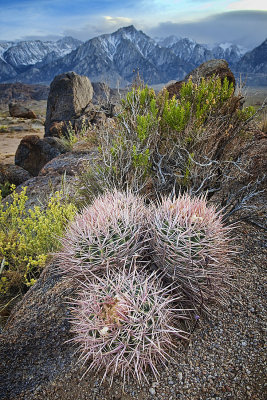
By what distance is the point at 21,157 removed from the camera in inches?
416

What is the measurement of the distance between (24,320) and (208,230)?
6.47 feet

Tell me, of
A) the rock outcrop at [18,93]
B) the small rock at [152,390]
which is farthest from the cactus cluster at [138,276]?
the rock outcrop at [18,93]

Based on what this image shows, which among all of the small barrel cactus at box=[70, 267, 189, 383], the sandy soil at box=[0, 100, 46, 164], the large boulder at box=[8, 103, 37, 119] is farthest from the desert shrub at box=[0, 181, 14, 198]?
the large boulder at box=[8, 103, 37, 119]

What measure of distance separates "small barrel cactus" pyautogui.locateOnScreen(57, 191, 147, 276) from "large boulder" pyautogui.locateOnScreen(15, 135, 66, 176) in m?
8.56

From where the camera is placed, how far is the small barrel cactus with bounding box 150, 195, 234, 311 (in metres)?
2.28

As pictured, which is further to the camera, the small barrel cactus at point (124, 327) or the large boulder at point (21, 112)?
the large boulder at point (21, 112)

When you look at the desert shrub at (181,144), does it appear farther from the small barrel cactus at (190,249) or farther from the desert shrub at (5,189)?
the desert shrub at (5,189)

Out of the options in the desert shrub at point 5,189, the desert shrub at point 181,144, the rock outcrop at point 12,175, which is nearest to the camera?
the desert shrub at point 181,144

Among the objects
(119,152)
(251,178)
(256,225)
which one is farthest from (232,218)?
(119,152)

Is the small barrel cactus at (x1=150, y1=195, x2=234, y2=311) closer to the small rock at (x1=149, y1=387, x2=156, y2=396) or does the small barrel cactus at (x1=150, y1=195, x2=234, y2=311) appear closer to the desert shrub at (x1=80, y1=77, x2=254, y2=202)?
the small rock at (x1=149, y1=387, x2=156, y2=396)

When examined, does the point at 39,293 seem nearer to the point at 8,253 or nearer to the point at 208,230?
the point at 8,253

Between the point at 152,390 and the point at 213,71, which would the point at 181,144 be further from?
the point at 213,71

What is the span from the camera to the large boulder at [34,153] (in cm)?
1057

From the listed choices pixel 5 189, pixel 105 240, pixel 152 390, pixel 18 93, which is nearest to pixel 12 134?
pixel 5 189
